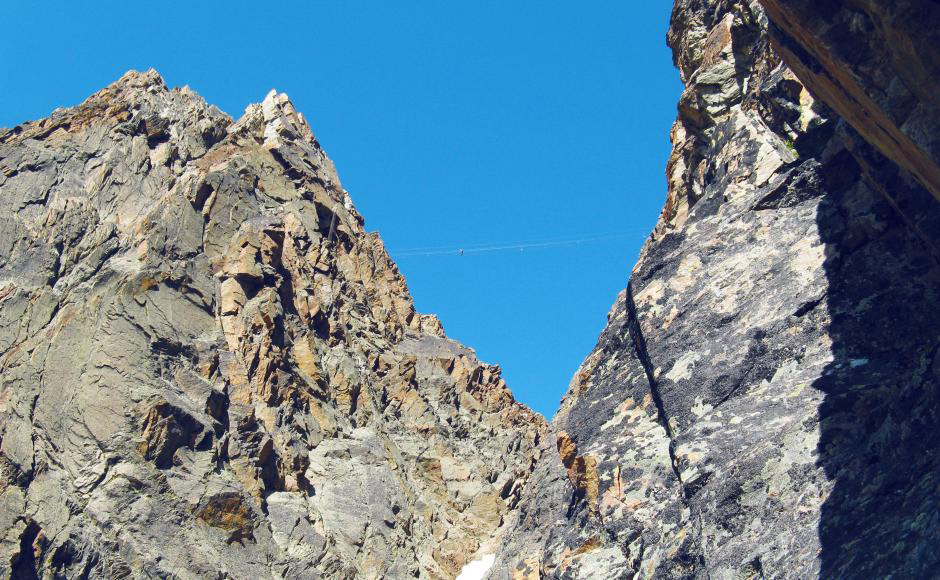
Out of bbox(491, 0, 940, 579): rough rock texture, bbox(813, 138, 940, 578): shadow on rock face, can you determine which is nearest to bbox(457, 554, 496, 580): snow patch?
bbox(491, 0, 940, 579): rough rock texture

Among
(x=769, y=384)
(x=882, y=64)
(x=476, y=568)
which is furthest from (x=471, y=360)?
(x=882, y=64)

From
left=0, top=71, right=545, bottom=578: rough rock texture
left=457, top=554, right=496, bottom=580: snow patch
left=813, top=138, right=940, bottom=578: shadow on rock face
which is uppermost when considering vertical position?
left=0, top=71, right=545, bottom=578: rough rock texture

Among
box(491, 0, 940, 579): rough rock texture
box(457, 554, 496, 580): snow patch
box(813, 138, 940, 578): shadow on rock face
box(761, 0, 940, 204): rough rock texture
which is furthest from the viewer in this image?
box(457, 554, 496, 580): snow patch

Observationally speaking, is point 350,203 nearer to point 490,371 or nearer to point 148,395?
point 490,371

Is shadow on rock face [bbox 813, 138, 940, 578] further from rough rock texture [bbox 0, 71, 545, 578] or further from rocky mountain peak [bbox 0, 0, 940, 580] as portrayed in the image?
rough rock texture [bbox 0, 71, 545, 578]

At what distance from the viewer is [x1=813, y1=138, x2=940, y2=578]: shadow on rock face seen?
52.5ft

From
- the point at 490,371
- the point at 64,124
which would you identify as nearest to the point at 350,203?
the point at 490,371

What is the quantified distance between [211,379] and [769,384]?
34632 millimetres

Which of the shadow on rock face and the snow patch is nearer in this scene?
the shadow on rock face

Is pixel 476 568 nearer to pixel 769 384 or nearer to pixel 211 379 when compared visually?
pixel 211 379

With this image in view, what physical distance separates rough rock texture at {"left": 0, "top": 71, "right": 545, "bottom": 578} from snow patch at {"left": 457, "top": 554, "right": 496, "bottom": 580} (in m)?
Answer: 1.12

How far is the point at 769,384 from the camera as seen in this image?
70.2 feet

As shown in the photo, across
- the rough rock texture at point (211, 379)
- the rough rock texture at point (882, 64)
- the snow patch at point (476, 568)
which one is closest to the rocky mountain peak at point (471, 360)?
the rough rock texture at point (882, 64)

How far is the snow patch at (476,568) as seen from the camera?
55.0m
